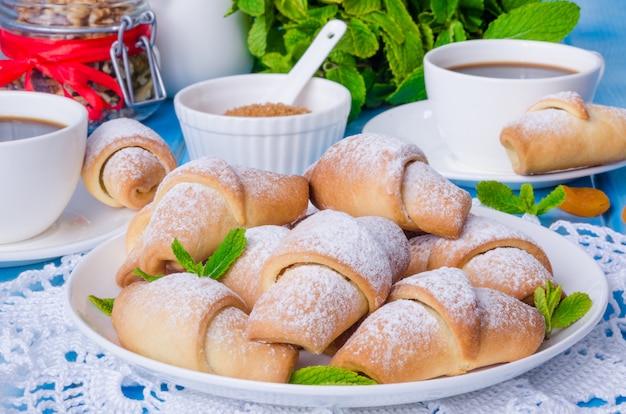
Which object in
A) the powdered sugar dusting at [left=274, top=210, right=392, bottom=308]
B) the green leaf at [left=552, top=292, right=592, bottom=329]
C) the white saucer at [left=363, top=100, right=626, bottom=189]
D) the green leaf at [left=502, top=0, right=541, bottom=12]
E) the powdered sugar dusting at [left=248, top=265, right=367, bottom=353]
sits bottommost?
the white saucer at [left=363, top=100, right=626, bottom=189]

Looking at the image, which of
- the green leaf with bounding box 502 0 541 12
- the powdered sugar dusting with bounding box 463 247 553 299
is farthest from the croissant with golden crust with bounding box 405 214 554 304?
the green leaf with bounding box 502 0 541 12

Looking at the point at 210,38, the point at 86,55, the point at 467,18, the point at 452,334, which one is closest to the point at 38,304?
the point at 452,334

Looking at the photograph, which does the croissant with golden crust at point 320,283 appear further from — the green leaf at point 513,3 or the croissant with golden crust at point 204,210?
the green leaf at point 513,3

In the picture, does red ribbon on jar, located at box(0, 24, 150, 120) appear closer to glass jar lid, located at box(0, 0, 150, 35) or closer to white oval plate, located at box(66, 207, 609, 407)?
glass jar lid, located at box(0, 0, 150, 35)

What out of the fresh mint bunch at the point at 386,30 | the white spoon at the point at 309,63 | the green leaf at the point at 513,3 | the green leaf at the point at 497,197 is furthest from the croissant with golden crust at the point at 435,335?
the green leaf at the point at 513,3

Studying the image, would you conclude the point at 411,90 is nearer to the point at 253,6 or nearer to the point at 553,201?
the point at 253,6

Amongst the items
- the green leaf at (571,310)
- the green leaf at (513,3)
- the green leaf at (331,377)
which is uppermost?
the green leaf at (331,377)
